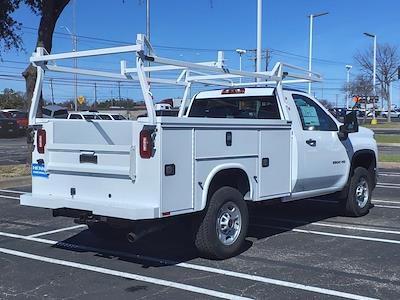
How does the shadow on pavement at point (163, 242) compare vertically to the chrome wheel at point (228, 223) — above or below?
below

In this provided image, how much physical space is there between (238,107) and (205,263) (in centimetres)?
274

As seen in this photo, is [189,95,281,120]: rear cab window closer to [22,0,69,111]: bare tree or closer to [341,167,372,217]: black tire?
[341,167,372,217]: black tire

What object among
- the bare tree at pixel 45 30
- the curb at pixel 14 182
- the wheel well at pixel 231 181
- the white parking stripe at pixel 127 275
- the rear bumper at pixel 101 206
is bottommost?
the white parking stripe at pixel 127 275

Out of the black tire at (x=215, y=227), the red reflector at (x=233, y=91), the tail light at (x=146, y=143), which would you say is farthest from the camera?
the red reflector at (x=233, y=91)

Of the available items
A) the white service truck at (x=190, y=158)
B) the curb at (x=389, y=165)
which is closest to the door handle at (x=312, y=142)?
the white service truck at (x=190, y=158)

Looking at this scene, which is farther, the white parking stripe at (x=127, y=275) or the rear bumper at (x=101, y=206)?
the rear bumper at (x=101, y=206)

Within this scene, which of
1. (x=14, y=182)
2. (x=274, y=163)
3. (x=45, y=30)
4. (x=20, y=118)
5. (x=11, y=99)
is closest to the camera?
(x=274, y=163)

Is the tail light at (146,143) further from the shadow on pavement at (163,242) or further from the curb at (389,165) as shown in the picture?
the curb at (389,165)

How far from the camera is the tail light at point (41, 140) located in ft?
22.6

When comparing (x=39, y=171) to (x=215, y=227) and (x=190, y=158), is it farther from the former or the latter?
(x=215, y=227)

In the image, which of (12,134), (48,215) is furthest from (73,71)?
(12,134)

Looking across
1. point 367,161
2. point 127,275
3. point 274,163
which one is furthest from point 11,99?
point 127,275

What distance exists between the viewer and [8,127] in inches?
1516

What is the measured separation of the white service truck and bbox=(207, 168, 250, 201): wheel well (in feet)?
0.04
